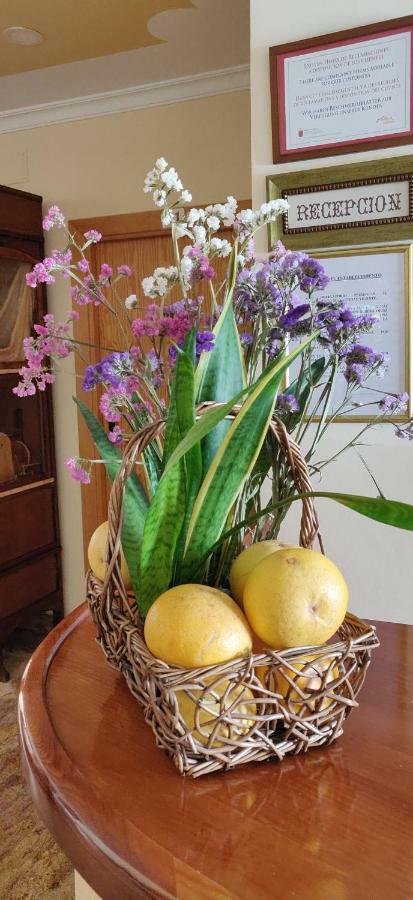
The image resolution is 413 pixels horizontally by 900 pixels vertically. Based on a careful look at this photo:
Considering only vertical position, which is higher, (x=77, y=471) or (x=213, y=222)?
(x=213, y=222)

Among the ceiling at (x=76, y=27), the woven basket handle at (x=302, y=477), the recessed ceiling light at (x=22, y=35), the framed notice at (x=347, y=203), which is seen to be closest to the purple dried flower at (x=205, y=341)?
the woven basket handle at (x=302, y=477)

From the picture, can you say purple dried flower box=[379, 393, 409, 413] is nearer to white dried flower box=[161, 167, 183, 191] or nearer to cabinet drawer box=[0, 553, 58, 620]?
white dried flower box=[161, 167, 183, 191]

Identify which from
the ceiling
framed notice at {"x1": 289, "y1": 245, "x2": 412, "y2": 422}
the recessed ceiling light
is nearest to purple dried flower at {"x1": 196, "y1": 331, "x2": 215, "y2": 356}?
framed notice at {"x1": 289, "y1": 245, "x2": 412, "y2": 422}

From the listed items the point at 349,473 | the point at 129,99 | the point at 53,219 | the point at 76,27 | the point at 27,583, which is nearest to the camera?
the point at 53,219

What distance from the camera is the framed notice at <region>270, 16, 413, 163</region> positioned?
1.65 m

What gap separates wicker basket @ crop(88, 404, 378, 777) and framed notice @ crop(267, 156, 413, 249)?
4.00ft

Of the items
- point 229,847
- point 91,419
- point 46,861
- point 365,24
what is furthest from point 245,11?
point 46,861

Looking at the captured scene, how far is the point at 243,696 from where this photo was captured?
0.62 m

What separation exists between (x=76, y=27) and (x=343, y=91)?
118 cm

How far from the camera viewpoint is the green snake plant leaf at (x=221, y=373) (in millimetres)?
789

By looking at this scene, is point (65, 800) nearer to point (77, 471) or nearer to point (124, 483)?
point (124, 483)

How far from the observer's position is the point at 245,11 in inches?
89.7

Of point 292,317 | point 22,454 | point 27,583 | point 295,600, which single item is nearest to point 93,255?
point 22,454

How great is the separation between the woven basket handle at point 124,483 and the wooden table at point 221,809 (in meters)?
0.14
